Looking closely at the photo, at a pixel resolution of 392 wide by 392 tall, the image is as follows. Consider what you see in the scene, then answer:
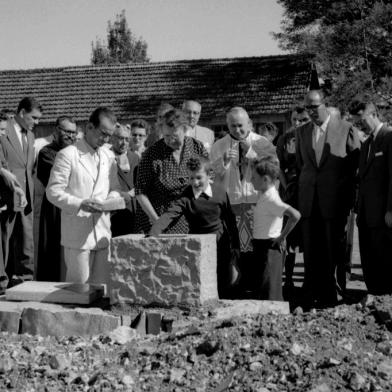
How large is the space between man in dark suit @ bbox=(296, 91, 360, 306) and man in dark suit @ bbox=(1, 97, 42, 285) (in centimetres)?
316

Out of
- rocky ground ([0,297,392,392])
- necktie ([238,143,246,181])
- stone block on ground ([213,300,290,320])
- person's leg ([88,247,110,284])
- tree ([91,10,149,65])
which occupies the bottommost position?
rocky ground ([0,297,392,392])

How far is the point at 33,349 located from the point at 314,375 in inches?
Answer: 81.3

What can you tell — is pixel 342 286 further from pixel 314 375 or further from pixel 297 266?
pixel 314 375

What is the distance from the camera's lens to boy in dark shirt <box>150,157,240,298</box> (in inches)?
234

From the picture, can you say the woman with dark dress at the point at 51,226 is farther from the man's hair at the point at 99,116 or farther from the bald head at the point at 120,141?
the man's hair at the point at 99,116

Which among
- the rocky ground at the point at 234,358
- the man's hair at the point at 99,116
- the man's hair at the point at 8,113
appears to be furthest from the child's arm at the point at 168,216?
the man's hair at the point at 8,113

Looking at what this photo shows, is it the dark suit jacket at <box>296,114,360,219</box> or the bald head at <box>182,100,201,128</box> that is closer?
the dark suit jacket at <box>296,114,360,219</box>

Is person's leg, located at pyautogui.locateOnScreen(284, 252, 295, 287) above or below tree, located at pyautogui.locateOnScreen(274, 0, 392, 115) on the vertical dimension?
below

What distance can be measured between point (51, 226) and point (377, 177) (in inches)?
137

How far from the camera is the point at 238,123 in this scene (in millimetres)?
7039

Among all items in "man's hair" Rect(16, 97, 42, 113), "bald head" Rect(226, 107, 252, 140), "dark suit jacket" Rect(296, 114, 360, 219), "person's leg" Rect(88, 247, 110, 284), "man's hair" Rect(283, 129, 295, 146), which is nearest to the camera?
"person's leg" Rect(88, 247, 110, 284)

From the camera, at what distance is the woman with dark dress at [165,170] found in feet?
20.1

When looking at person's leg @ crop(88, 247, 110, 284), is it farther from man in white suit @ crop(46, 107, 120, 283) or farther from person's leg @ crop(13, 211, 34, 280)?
person's leg @ crop(13, 211, 34, 280)

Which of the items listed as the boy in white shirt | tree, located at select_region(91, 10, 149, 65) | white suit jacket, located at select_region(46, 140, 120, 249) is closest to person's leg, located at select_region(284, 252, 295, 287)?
the boy in white shirt
